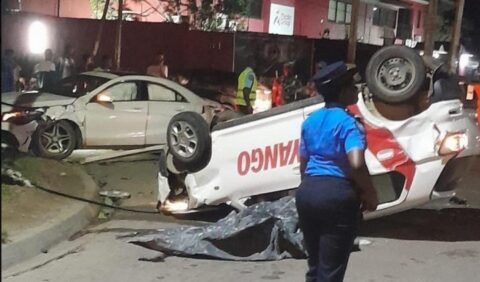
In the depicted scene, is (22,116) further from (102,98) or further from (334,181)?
(334,181)

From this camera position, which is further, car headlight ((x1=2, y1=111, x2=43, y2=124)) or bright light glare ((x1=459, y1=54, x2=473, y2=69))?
bright light glare ((x1=459, y1=54, x2=473, y2=69))

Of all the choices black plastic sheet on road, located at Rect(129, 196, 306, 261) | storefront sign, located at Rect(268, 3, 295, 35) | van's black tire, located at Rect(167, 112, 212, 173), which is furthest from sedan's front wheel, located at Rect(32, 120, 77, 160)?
storefront sign, located at Rect(268, 3, 295, 35)

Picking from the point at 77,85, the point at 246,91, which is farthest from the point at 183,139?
the point at 246,91

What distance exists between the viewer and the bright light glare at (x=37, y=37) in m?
21.7

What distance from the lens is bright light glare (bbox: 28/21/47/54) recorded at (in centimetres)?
2169

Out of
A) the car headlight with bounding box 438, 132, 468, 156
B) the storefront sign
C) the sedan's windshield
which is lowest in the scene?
the sedan's windshield

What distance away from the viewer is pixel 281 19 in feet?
120

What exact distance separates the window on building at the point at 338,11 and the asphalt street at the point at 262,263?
1303 inches

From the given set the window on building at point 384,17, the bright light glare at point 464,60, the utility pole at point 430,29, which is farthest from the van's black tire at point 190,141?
the window on building at point 384,17

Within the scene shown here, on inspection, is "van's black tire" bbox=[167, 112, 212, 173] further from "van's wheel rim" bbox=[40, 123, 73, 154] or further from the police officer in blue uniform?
"van's wheel rim" bbox=[40, 123, 73, 154]

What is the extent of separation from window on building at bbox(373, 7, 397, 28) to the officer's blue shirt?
144 ft

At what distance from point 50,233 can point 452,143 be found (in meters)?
3.70

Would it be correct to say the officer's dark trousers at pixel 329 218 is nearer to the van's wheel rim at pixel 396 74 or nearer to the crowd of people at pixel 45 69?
the van's wheel rim at pixel 396 74

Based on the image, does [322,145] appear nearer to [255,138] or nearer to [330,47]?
[255,138]
